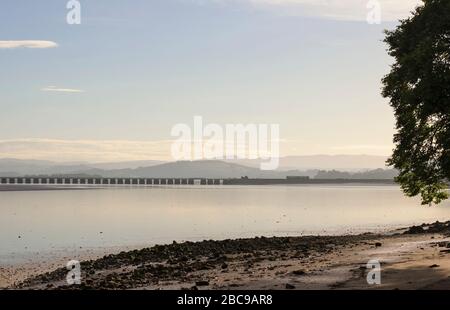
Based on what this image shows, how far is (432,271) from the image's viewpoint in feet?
81.6

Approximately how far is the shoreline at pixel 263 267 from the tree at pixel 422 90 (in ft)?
16.0

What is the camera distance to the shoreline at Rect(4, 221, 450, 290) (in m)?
24.2

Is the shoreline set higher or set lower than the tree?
lower

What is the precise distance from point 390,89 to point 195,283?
17.8 meters

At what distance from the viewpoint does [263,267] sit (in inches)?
1202

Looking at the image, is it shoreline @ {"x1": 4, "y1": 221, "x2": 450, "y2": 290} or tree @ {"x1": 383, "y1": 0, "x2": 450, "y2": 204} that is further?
tree @ {"x1": 383, "y1": 0, "x2": 450, "y2": 204}

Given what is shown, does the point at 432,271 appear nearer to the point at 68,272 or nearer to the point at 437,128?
the point at 437,128

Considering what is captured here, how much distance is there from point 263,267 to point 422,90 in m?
11.0

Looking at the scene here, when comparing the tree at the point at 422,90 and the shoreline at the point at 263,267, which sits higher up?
the tree at the point at 422,90

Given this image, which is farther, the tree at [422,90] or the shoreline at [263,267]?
the tree at [422,90]

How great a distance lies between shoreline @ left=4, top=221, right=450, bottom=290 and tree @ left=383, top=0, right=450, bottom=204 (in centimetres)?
488

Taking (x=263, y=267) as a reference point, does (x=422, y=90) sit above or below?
above

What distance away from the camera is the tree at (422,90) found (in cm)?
3005
